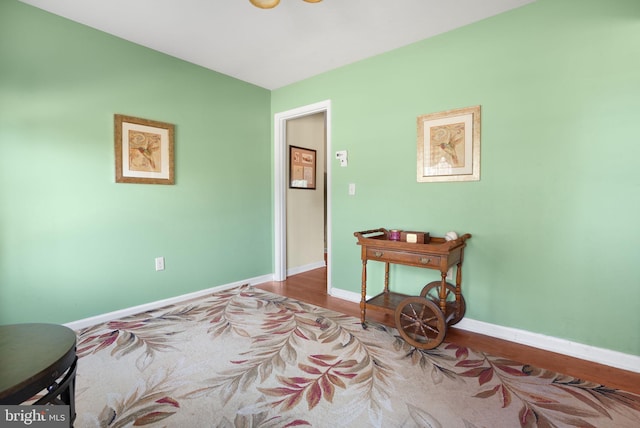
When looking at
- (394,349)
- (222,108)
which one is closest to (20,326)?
(394,349)

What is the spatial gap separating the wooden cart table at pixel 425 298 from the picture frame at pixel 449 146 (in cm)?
53

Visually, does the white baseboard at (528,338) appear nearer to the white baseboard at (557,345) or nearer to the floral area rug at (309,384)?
the white baseboard at (557,345)

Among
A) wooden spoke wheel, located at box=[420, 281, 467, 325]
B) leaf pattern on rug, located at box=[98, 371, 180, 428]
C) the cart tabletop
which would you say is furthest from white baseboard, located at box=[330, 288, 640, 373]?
leaf pattern on rug, located at box=[98, 371, 180, 428]

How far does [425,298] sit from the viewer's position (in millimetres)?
2186

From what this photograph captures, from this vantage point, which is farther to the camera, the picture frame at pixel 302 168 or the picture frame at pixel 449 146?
the picture frame at pixel 302 168

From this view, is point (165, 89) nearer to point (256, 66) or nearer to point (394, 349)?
point (256, 66)

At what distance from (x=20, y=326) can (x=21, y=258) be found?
1.57 m

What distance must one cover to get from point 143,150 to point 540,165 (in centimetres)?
327

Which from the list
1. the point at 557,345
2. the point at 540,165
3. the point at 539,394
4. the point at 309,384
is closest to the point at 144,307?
the point at 309,384

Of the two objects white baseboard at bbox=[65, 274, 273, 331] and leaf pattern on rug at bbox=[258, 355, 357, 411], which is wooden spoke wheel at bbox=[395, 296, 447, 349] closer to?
leaf pattern on rug at bbox=[258, 355, 357, 411]

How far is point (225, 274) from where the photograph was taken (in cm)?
341

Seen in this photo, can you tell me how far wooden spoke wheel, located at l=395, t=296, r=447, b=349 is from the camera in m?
2.06

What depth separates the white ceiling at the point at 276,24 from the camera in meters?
2.13

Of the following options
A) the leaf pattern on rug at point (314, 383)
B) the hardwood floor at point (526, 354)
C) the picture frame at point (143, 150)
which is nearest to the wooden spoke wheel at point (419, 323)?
the hardwood floor at point (526, 354)
